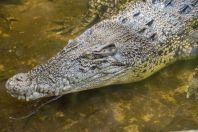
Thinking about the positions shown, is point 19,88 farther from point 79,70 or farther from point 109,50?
point 109,50

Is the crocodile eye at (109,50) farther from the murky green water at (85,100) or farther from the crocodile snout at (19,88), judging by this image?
the crocodile snout at (19,88)

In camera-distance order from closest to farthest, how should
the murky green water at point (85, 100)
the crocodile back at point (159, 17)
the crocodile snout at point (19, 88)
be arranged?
the crocodile snout at point (19, 88) < the murky green water at point (85, 100) < the crocodile back at point (159, 17)

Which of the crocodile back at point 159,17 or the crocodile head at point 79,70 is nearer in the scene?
the crocodile head at point 79,70

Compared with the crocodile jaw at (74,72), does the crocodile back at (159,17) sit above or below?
above

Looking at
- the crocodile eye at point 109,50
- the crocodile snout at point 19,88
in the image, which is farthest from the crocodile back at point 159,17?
the crocodile snout at point 19,88

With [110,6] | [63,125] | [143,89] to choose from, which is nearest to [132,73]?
[143,89]

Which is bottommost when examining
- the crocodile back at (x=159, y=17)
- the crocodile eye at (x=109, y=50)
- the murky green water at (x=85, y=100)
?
the murky green water at (x=85, y=100)

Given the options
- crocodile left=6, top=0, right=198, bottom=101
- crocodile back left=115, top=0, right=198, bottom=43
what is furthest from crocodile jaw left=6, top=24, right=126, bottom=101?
crocodile back left=115, top=0, right=198, bottom=43

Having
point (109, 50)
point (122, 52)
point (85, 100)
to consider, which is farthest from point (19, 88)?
point (122, 52)

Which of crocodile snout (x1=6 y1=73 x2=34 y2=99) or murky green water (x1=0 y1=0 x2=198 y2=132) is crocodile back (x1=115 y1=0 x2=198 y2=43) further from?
crocodile snout (x1=6 y1=73 x2=34 y2=99)
